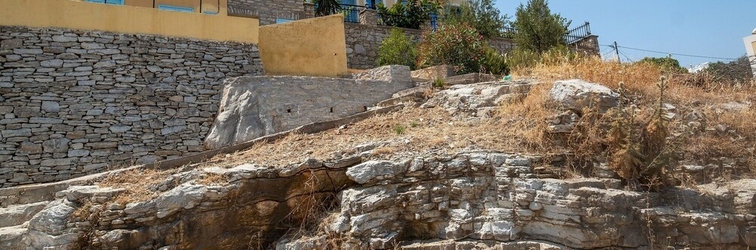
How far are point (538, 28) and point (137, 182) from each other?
546 inches

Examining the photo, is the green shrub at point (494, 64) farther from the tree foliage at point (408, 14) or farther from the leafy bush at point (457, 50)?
the tree foliage at point (408, 14)

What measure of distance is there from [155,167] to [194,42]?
4513 millimetres

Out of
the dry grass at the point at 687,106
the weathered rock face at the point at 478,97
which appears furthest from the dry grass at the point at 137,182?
the dry grass at the point at 687,106

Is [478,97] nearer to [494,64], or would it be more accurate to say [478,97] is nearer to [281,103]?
[281,103]

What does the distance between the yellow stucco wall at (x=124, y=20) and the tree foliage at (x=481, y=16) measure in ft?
31.2

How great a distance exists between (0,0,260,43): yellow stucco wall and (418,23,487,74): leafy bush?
14.2 ft

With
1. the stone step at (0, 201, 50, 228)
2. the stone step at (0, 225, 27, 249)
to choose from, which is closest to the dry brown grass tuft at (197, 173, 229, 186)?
the stone step at (0, 225, 27, 249)

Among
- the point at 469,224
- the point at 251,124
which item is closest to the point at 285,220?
the point at 469,224

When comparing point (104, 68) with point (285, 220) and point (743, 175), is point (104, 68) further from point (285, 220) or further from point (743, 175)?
point (743, 175)

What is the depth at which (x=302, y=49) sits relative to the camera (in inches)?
454

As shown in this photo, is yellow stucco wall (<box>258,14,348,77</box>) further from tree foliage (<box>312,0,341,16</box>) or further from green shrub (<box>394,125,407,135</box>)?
tree foliage (<box>312,0,341,16</box>)

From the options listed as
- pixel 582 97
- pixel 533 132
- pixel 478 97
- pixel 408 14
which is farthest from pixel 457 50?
pixel 408 14

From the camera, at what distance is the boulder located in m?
6.41

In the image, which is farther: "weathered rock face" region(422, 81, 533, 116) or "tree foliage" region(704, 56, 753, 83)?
"tree foliage" region(704, 56, 753, 83)
